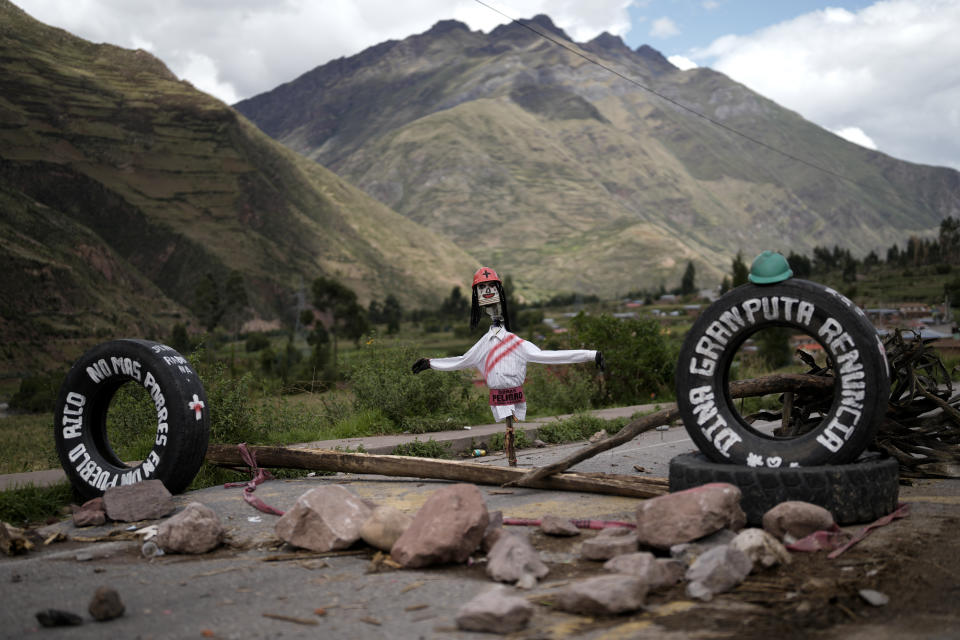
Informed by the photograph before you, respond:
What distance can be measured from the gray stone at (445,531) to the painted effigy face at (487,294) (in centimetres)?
349

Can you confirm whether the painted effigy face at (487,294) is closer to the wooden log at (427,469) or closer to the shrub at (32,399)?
the wooden log at (427,469)

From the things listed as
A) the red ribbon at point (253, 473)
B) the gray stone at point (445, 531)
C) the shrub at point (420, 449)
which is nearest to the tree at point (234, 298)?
the shrub at point (420, 449)

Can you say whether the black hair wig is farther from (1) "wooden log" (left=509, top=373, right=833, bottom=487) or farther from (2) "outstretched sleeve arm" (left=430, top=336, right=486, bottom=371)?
(1) "wooden log" (left=509, top=373, right=833, bottom=487)

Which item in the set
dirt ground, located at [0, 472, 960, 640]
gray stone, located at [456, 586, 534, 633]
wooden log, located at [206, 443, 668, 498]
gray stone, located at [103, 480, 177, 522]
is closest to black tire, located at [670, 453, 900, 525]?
dirt ground, located at [0, 472, 960, 640]

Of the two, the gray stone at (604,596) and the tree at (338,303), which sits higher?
the tree at (338,303)

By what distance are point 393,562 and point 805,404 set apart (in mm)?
4651

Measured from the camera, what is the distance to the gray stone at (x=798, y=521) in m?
5.46

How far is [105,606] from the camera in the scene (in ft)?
14.3

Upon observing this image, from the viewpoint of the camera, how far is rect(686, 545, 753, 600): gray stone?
4559 millimetres

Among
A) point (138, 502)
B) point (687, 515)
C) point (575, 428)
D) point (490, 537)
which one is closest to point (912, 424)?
point (687, 515)

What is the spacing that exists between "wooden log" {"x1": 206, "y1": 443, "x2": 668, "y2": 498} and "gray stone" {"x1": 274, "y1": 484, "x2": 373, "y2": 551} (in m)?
1.91

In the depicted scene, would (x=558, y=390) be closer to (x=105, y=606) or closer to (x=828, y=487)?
(x=828, y=487)

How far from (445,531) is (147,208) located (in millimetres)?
151301

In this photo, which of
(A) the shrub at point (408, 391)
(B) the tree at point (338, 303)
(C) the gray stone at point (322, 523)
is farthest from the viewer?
(B) the tree at point (338, 303)
